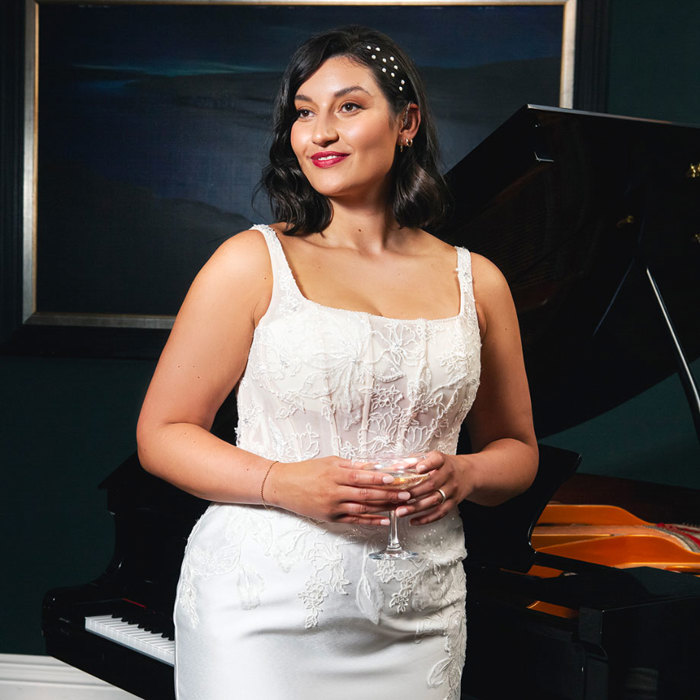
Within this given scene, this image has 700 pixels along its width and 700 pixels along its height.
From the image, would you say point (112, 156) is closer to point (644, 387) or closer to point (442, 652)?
point (644, 387)

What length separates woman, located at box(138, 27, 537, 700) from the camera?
1716 millimetres

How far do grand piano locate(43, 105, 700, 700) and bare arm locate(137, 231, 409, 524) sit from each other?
68cm

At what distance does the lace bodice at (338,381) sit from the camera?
174 centimetres

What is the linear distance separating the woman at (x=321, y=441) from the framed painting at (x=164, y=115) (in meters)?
2.26

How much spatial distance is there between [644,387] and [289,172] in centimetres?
180

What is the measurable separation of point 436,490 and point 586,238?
120cm

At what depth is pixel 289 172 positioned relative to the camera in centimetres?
204

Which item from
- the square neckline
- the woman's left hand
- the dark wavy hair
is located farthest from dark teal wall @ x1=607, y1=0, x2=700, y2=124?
the woman's left hand

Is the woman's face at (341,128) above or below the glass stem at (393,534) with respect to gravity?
above

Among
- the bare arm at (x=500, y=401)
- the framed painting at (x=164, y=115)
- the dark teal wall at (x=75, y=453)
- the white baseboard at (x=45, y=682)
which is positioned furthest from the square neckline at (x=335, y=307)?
the white baseboard at (x=45, y=682)

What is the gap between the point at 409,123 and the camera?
81.0 inches

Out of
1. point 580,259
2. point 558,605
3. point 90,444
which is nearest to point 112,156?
point 90,444

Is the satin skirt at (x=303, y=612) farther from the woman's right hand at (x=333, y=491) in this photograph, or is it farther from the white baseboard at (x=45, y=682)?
the white baseboard at (x=45, y=682)

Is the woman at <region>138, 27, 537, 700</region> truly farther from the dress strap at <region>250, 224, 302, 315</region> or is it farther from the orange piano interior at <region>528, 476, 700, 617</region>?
the orange piano interior at <region>528, 476, 700, 617</region>
